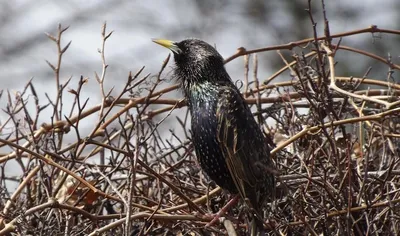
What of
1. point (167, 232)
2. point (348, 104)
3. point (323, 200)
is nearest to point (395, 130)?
point (348, 104)

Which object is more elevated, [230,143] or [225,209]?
[230,143]

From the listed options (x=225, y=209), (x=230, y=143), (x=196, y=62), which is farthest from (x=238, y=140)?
(x=196, y=62)

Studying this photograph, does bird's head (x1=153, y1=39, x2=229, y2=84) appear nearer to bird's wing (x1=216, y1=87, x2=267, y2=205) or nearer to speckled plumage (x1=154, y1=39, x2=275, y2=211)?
speckled plumage (x1=154, y1=39, x2=275, y2=211)

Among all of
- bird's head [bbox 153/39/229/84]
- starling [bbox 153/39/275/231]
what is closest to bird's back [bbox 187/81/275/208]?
starling [bbox 153/39/275/231]

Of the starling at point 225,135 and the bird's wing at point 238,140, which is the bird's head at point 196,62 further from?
the bird's wing at point 238,140

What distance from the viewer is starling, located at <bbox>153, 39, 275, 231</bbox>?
13.8 feet

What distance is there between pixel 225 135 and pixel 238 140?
3.1 inches

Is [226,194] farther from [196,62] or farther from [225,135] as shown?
[196,62]

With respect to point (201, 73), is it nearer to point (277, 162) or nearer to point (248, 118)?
point (248, 118)

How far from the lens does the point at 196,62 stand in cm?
466

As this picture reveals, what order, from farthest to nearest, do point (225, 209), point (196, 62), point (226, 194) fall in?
point (196, 62) → point (226, 194) → point (225, 209)

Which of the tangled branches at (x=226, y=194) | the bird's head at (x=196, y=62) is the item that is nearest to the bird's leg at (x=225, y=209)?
the tangled branches at (x=226, y=194)

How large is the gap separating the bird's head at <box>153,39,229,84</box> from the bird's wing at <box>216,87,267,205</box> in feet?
0.68

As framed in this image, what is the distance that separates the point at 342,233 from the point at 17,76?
9.89m
